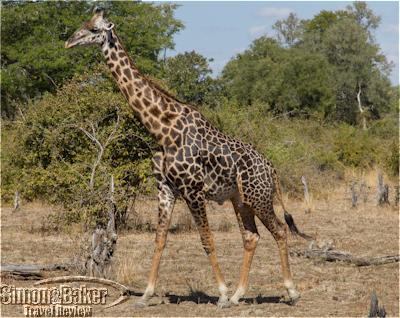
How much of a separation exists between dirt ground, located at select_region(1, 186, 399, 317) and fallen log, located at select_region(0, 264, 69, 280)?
16 cm

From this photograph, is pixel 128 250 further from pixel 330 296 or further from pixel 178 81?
pixel 178 81

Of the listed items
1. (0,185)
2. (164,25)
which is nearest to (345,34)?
(164,25)

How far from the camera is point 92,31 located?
823cm

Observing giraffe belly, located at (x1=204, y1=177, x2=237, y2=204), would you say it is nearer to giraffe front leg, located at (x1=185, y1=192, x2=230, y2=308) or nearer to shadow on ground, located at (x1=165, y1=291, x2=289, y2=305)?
giraffe front leg, located at (x1=185, y1=192, x2=230, y2=308)

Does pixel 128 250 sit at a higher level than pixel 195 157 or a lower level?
lower

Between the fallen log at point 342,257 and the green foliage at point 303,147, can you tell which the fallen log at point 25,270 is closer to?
the fallen log at point 342,257

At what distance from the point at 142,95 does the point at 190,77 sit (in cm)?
2480

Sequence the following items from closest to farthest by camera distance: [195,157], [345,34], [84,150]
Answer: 1. [195,157]
2. [84,150]
3. [345,34]

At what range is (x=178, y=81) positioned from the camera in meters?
32.2

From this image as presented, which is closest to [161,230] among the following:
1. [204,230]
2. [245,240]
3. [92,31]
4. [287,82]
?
[204,230]

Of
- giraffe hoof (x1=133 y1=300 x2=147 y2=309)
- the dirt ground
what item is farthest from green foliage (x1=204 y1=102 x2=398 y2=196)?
giraffe hoof (x1=133 y1=300 x2=147 y2=309)

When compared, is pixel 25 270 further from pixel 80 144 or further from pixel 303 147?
pixel 303 147

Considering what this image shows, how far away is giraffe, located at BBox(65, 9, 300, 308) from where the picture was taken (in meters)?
8.09

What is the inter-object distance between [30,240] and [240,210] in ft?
19.1
